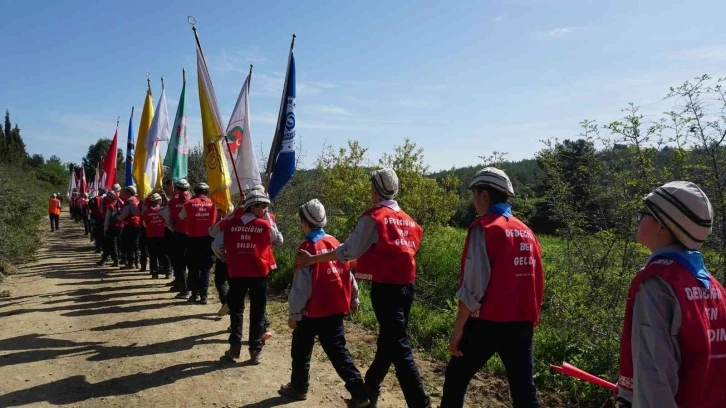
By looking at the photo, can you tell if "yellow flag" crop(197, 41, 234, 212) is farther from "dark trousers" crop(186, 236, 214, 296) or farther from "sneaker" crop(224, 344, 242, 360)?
"sneaker" crop(224, 344, 242, 360)

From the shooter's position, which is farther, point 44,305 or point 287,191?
point 287,191

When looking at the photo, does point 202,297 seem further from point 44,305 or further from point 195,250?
point 44,305

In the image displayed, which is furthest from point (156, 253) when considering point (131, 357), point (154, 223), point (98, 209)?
point (98, 209)

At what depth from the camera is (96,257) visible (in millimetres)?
15734

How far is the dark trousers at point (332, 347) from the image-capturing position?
4.57 metres

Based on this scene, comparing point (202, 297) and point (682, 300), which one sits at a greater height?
point (682, 300)

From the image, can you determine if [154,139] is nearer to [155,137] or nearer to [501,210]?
[155,137]

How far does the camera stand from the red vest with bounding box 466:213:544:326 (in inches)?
130

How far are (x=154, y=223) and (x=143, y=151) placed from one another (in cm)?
162

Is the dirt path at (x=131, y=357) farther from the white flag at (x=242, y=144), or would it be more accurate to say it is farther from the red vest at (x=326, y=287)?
the white flag at (x=242, y=144)

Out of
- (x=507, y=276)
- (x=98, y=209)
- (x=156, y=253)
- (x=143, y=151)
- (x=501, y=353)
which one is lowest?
(x=501, y=353)

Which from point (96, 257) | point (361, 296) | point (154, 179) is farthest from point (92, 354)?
point (96, 257)

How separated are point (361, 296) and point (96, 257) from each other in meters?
10.4

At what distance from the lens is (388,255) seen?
4309 millimetres
